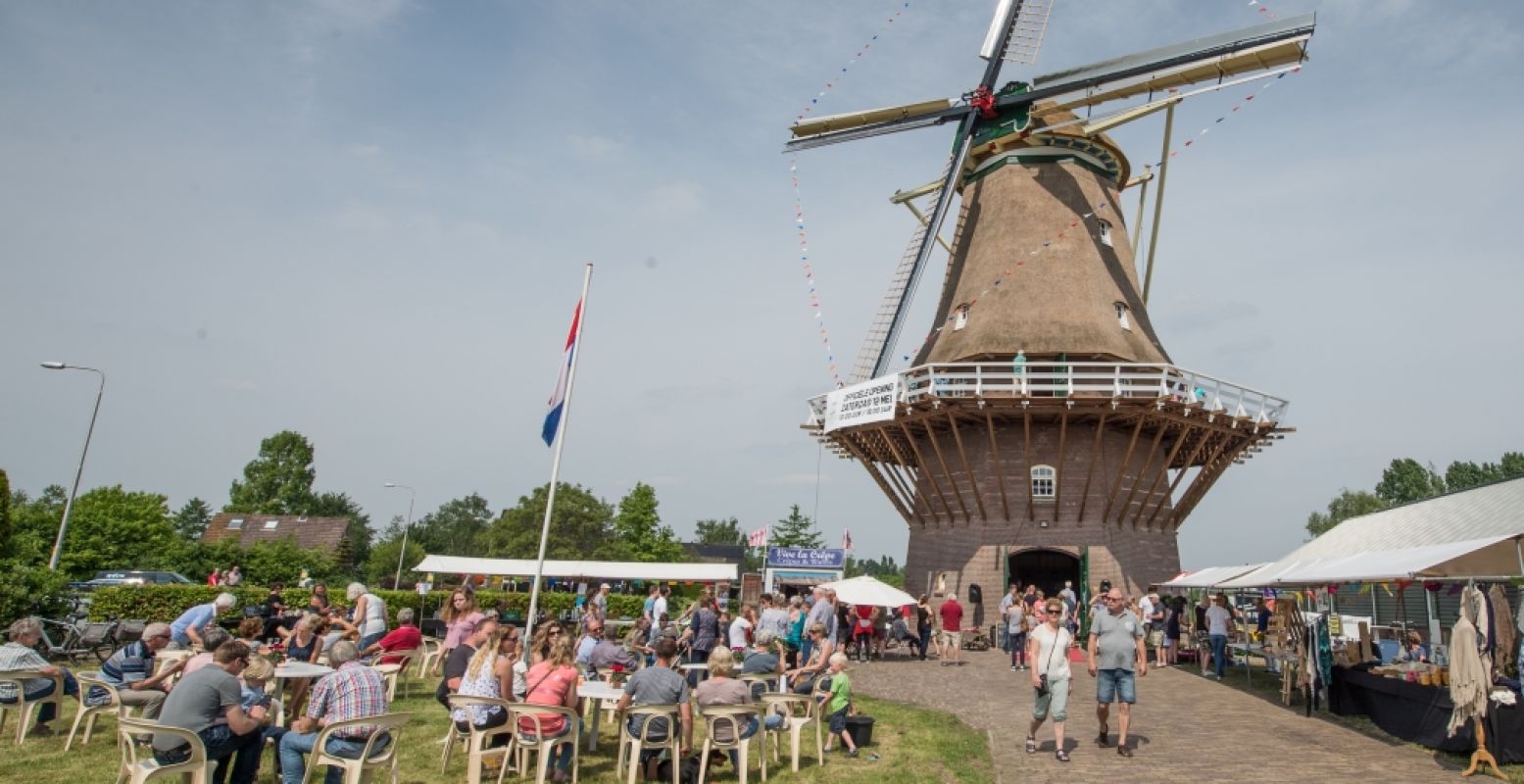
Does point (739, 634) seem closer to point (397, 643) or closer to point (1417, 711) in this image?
point (397, 643)

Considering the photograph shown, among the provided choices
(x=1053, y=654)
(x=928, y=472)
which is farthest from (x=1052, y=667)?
(x=928, y=472)

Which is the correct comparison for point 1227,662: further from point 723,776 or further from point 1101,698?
point 723,776

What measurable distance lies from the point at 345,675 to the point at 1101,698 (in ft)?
23.8

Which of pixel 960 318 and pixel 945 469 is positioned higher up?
pixel 960 318

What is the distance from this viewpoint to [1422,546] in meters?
13.9

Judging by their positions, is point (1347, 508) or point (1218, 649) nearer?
point (1218, 649)

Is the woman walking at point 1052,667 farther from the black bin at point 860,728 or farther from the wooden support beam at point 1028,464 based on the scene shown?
the wooden support beam at point 1028,464

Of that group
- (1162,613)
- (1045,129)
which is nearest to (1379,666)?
(1162,613)

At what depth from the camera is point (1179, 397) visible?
801 inches

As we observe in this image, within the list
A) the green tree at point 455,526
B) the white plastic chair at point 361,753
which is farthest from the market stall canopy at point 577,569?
the green tree at point 455,526

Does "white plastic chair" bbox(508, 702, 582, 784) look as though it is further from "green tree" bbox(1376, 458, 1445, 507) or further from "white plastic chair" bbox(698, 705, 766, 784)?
"green tree" bbox(1376, 458, 1445, 507)

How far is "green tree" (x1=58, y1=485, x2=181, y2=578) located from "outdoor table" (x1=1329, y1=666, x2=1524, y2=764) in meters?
40.8

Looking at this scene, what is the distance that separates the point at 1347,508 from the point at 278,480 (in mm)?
87197

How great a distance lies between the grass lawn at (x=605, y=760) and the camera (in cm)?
742
